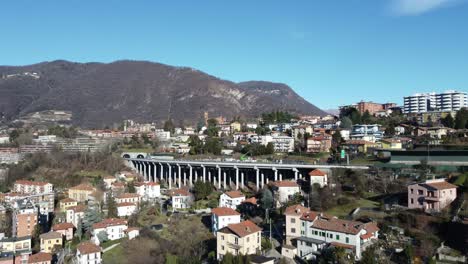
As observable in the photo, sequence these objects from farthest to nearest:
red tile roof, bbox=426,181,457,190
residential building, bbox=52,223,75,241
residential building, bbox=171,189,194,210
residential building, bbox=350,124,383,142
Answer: residential building, bbox=350,124,383,142 → residential building, bbox=171,189,194,210 → residential building, bbox=52,223,75,241 → red tile roof, bbox=426,181,457,190

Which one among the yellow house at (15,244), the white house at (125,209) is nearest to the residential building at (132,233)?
the white house at (125,209)

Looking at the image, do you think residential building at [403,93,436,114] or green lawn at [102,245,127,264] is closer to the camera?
green lawn at [102,245,127,264]

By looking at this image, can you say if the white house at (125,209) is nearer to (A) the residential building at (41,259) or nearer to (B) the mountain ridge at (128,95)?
(A) the residential building at (41,259)

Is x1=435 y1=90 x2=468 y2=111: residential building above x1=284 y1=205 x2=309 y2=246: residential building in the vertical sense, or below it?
above

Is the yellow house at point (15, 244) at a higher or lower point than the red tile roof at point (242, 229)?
lower

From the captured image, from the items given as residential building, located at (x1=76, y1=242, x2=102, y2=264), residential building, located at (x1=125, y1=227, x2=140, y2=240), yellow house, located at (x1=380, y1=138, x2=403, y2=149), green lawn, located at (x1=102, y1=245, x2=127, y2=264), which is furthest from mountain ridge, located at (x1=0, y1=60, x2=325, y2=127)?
residential building, located at (x1=76, y1=242, x2=102, y2=264)

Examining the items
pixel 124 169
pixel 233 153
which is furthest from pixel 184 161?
pixel 124 169

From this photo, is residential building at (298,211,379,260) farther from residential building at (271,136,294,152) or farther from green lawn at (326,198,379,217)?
residential building at (271,136,294,152)
